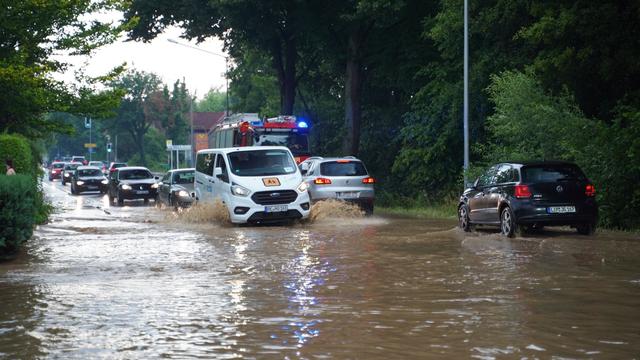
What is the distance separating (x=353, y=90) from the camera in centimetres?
4062

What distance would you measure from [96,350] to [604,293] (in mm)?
6157

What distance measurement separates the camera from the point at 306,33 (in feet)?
142

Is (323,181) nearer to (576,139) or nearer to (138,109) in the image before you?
(576,139)

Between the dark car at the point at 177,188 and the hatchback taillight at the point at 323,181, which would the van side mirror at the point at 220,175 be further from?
the dark car at the point at 177,188

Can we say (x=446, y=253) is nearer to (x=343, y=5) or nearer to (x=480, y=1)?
(x=480, y=1)

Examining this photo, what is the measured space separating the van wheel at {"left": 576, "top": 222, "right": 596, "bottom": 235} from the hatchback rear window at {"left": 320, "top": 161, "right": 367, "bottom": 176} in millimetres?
8736

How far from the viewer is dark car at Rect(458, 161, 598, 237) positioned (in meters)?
19.5

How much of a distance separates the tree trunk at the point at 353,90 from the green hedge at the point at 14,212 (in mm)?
24141

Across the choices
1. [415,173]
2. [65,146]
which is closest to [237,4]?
[415,173]

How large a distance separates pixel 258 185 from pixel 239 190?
0.49 meters

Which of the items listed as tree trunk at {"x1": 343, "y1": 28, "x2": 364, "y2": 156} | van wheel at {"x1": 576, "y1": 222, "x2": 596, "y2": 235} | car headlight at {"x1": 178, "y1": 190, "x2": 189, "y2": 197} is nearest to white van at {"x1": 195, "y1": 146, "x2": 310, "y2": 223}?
car headlight at {"x1": 178, "y1": 190, "x2": 189, "y2": 197}

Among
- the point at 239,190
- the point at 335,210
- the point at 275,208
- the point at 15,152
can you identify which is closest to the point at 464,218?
the point at 275,208

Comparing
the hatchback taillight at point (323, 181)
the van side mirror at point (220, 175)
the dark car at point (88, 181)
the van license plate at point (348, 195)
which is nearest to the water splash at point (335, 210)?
the van license plate at point (348, 195)

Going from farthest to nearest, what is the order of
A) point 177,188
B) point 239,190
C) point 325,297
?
point 177,188 → point 239,190 → point 325,297
